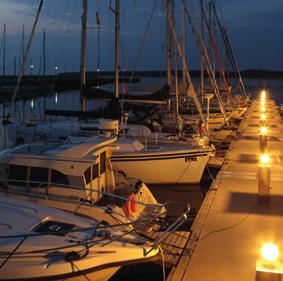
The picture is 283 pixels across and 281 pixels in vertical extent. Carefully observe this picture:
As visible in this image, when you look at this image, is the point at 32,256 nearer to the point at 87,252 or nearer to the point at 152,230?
the point at 87,252

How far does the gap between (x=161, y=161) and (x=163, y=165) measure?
0.19 metres

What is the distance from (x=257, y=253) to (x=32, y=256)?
4098 millimetres

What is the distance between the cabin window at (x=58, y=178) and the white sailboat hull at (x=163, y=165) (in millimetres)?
5542

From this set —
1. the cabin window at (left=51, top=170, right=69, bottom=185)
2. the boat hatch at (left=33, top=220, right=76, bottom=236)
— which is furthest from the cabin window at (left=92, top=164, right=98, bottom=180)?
the boat hatch at (left=33, top=220, right=76, bottom=236)

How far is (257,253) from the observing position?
28.7 ft

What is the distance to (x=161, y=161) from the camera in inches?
640

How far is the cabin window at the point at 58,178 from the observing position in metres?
10.3

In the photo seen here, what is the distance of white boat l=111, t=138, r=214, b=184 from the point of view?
16000 millimetres

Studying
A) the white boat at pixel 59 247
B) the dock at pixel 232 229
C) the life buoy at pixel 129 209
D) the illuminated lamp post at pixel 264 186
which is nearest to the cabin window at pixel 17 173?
the life buoy at pixel 129 209

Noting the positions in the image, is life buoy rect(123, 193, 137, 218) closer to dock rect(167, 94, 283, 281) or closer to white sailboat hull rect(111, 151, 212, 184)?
dock rect(167, 94, 283, 281)

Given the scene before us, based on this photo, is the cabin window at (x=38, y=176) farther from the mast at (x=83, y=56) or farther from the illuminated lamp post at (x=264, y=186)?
the mast at (x=83, y=56)

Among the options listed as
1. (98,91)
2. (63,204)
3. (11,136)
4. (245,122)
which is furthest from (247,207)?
(245,122)

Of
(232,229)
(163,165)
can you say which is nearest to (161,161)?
(163,165)

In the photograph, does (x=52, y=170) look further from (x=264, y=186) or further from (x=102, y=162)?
(x=264, y=186)
